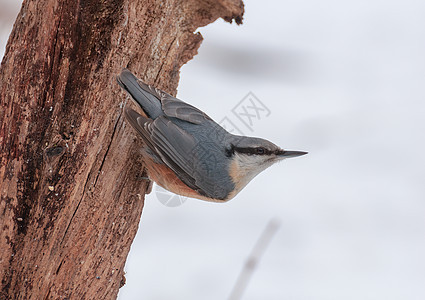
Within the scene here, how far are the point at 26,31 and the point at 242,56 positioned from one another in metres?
2.89

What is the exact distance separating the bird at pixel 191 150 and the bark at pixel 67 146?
113mm

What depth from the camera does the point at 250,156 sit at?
2.80m

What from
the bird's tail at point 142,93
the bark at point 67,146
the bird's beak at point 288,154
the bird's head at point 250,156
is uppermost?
the bird's beak at point 288,154

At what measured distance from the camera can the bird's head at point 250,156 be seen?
275 centimetres

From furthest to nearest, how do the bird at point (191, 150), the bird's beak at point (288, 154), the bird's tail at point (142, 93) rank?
the bird's beak at point (288, 154) < the bird at point (191, 150) < the bird's tail at point (142, 93)

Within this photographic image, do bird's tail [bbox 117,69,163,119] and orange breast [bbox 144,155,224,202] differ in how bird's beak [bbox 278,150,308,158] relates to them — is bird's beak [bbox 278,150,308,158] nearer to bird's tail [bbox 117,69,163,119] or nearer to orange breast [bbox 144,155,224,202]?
orange breast [bbox 144,155,224,202]

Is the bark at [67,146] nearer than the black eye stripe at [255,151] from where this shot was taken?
Yes

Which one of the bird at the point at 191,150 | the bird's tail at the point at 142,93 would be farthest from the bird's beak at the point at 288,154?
the bird's tail at the point at 142,93

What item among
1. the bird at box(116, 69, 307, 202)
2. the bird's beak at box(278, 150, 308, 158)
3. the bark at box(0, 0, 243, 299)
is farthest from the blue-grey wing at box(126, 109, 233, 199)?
the bird's beak at box(278, 150, 308, 158)

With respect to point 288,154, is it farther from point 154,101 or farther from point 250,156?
point 154,101

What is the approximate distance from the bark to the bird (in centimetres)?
11

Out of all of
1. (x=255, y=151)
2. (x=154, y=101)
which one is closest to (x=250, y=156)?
(x=255, y=151)

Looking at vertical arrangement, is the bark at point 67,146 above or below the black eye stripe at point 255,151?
below

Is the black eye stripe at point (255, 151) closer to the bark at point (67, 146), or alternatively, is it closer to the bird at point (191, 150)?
the bird at point (191, 150)
